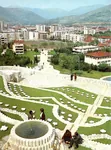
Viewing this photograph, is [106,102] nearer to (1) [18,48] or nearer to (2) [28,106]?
(2) [28,106]

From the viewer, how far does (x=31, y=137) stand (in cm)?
452

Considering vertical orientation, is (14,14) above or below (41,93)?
above

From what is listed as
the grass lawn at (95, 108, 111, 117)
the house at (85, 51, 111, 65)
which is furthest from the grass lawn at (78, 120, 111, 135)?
the house at (85, 51, 111, 65)

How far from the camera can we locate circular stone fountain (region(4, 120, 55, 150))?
14.4 feet

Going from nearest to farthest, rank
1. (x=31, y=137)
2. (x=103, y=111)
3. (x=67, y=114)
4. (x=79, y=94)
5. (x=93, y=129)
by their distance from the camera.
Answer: (x=31, y=137) < (x=93, y=129) < (x=67, y=114) < (x=103, y=111) < (x=79, y=94)

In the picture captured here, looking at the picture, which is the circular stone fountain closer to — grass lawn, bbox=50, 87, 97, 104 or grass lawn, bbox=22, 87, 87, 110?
grass lawn, bbox=22, 87, 87, 110

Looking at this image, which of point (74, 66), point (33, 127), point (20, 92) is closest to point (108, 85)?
point (20, 92)

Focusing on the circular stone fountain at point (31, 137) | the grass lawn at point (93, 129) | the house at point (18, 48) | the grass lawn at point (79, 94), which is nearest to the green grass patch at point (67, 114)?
the grass lawn at point (93, 129)

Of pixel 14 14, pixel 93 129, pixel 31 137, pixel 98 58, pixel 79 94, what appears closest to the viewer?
pixel 31 137

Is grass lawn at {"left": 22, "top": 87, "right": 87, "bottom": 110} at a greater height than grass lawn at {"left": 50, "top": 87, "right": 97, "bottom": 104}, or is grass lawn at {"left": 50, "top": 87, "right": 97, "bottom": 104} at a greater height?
grass lawn at {"left": 22, "top": 87, "right": 87, "bottom": 110}

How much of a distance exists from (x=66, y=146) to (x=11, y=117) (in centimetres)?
183

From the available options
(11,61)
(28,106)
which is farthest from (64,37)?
(28,106)

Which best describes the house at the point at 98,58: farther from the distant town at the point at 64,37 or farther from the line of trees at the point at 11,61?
the line of trees at the point at 11,61

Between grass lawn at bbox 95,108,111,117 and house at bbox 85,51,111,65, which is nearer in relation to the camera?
grass lawn at bbox 95,108,111,117
